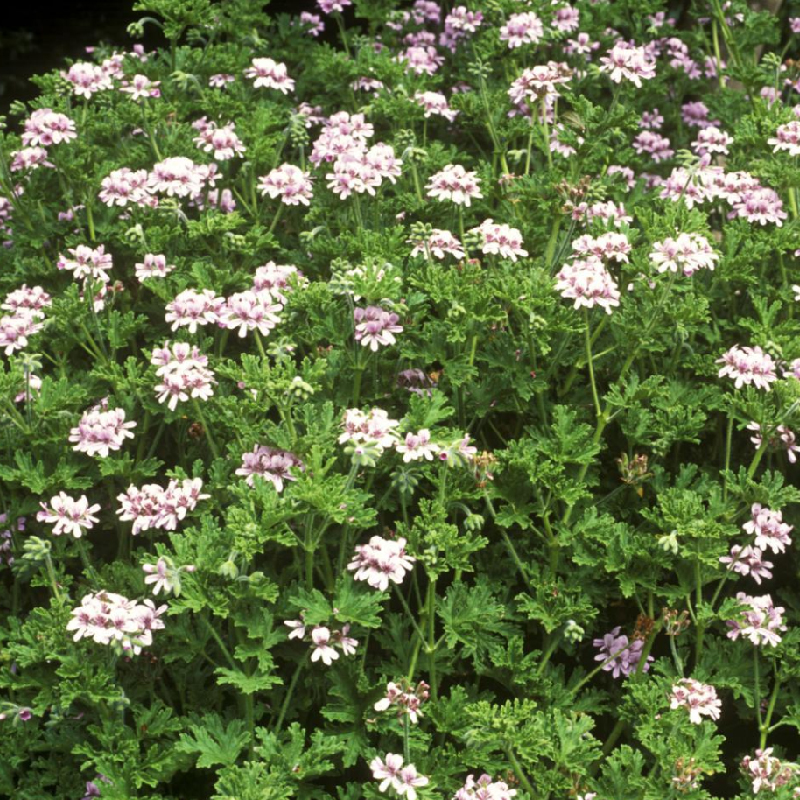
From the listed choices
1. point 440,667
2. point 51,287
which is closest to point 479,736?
point 440,667

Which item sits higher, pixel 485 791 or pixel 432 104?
pixel 432 104

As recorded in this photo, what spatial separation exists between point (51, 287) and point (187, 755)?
2356mm

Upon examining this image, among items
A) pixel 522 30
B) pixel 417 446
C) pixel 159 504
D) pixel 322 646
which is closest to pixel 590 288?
pixel 417 446

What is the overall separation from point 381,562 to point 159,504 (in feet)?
2.58

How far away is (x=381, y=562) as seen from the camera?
12.0 feet

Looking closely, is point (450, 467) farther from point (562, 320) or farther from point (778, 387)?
point (778, 387)

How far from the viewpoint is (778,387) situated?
4.15 metres

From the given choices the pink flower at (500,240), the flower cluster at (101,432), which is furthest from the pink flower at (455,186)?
the flower cluster at (101,432)

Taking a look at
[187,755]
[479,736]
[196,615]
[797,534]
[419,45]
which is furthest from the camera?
[419,45]

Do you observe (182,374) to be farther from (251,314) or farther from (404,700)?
(404,700)

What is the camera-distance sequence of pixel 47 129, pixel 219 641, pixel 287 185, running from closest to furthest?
pixel 219 641 < pixel 287 185 < pixel 47 129

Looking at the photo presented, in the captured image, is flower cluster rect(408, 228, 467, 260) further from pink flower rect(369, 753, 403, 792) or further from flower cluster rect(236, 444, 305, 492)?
pink flower rect(369, 753, 403, 792)

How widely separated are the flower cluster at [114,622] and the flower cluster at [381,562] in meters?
0.60

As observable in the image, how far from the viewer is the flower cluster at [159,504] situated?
3900mm
